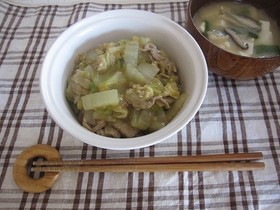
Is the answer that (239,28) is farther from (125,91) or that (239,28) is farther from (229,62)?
(125,91)

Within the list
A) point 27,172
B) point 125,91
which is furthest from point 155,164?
point 27,172

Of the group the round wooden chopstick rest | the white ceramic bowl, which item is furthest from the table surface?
the white ceramic bowl

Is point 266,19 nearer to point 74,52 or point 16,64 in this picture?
point 74,52

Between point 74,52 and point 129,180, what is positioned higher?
point 74,52

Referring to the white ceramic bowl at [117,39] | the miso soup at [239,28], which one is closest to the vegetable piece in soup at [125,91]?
the white ceramic bowl at [117,39]

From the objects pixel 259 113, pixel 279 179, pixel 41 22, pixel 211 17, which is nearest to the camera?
pixel 279 179

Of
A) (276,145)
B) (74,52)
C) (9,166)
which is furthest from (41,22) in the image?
A: (276,145)

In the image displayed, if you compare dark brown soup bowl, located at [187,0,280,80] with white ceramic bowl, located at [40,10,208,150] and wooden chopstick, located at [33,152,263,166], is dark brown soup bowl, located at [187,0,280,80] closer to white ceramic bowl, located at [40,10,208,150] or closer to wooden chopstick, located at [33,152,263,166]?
white ceramic bowl, located at [40,10,208,150]
